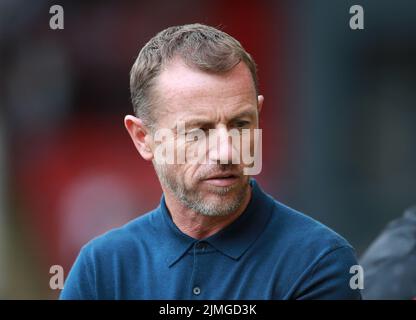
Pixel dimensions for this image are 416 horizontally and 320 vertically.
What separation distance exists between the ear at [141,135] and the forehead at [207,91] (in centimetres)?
17

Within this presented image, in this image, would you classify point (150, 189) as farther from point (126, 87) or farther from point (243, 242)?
point (243, 242)

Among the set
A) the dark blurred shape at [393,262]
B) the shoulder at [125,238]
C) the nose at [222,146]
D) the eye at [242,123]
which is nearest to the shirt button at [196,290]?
the shoulder at [125,238]

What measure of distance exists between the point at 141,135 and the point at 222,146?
0.36 metres

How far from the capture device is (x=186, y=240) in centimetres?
200

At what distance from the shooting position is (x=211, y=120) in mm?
1872

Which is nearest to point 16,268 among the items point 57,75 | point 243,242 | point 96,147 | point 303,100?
point 96,147

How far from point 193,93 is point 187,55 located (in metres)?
0.11

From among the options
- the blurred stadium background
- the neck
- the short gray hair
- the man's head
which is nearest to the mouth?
the man's head

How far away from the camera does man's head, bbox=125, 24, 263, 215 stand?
1.88 meters

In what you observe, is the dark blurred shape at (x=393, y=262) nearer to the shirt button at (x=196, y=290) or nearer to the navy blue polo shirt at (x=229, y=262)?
the navy blue polo shirt at (x=229, y=262)

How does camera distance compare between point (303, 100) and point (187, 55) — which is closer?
point (187, 55)

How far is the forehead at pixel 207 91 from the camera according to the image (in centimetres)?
188

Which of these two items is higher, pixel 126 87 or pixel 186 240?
pixel 126 87

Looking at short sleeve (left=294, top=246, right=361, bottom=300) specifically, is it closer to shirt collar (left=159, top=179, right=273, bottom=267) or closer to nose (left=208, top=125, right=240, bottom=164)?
shirt collar (left=159, top=179, right=273, bottom=267)
